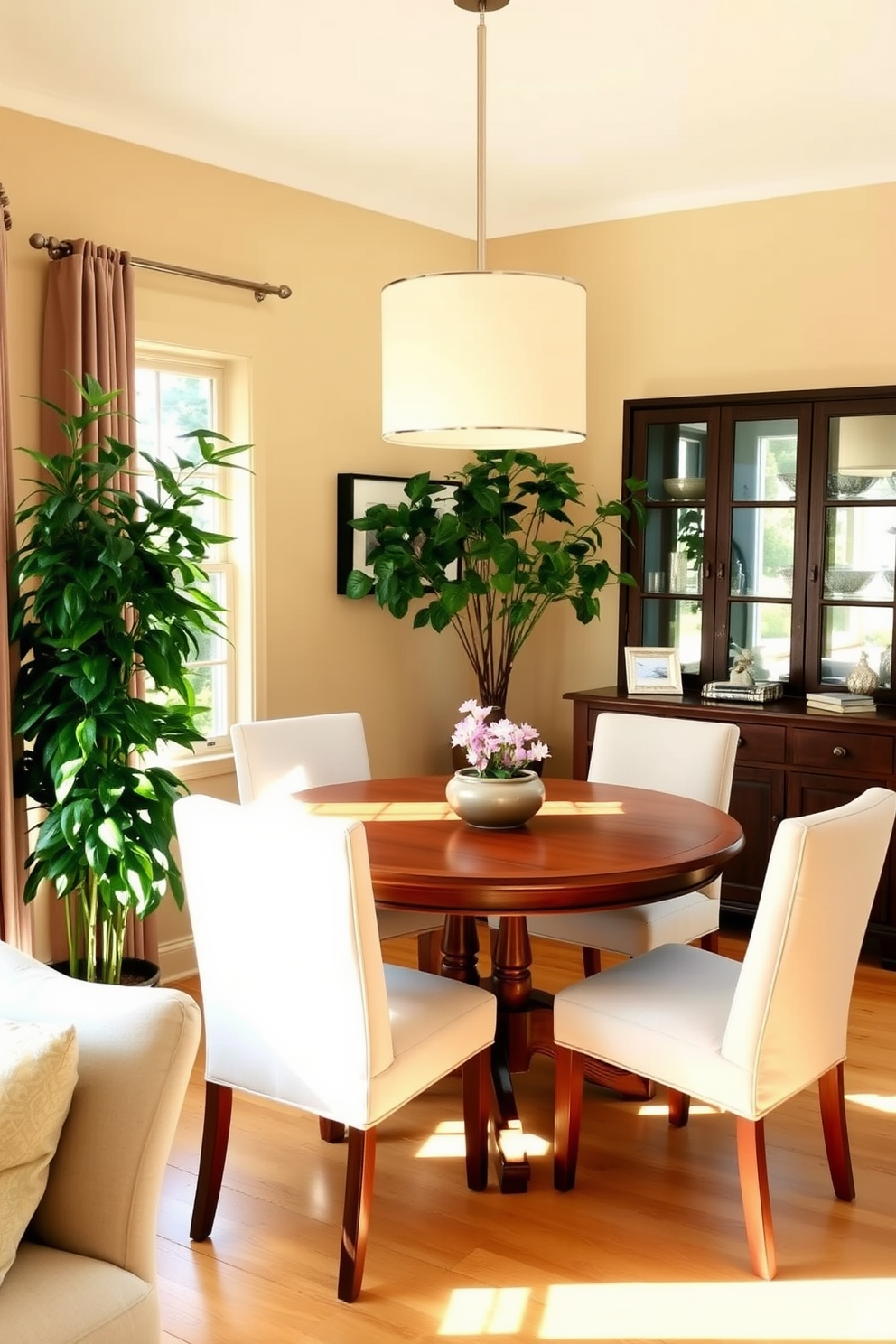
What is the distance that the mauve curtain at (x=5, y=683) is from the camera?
3.55m

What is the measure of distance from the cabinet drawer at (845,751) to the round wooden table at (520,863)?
122 centimetres

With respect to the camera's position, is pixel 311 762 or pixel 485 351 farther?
pixel 311 762

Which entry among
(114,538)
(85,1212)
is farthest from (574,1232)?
(114,538)

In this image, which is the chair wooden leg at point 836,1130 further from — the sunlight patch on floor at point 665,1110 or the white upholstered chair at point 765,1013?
the sunlight patch on floor at point 665,1110

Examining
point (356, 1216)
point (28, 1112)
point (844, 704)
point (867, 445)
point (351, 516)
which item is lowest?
point (356, 1216)

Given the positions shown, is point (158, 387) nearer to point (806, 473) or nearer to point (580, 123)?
point (580, 123)

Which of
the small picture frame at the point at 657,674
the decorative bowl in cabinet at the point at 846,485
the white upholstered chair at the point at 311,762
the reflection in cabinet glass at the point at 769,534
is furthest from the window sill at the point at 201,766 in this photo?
the decorative bowl in cabinet at the point at 846,485

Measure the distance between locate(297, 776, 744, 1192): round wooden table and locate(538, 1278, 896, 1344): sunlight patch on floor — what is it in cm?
47

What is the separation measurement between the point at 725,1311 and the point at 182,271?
3403 mm

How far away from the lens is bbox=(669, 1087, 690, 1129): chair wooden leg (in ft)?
11.0

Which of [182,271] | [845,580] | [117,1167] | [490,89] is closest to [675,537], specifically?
[845,580]

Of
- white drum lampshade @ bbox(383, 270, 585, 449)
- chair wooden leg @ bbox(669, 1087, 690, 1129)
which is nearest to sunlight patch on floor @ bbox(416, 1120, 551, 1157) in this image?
chair wooden leg @ bbox(669, 1087, 690, 1129)

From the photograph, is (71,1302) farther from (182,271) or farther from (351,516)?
(351,516)

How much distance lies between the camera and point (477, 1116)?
2.97 meters
